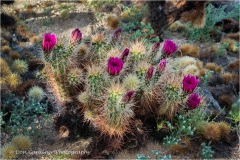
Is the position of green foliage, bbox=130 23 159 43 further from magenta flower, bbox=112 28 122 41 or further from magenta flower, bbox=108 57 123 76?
magenta flower, bbox=108 57 123 76

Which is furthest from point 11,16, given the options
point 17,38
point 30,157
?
point 30,157

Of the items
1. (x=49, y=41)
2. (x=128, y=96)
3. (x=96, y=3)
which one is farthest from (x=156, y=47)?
(x=96, y=3)

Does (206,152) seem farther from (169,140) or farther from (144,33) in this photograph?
(144,33)

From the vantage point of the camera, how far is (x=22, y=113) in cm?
391

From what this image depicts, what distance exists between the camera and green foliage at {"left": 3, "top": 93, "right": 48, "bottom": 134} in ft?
12.2

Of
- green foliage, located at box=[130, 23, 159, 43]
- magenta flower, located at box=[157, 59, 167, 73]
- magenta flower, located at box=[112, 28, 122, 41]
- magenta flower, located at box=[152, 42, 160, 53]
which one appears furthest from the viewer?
green foliage, located at box=[130, 23, 159, 43]

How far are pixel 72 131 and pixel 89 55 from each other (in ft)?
2.81

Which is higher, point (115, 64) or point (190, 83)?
point (115, 64)

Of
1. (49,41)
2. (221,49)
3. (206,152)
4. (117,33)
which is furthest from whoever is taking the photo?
(221,49)

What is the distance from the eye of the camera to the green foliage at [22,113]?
370cm

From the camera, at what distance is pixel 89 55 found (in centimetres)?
367

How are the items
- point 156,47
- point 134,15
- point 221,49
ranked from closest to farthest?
1. point 156,47
2. point 221,49
3. point 134,15

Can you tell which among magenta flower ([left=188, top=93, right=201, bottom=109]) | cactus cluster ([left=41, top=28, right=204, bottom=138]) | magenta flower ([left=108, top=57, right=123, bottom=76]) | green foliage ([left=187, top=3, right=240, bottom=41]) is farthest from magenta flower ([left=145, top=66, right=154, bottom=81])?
green foliage ([left=187, top=3, right=240, bottom=41])

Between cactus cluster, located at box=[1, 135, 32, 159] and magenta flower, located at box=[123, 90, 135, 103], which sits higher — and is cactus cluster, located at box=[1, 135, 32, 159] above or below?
below
